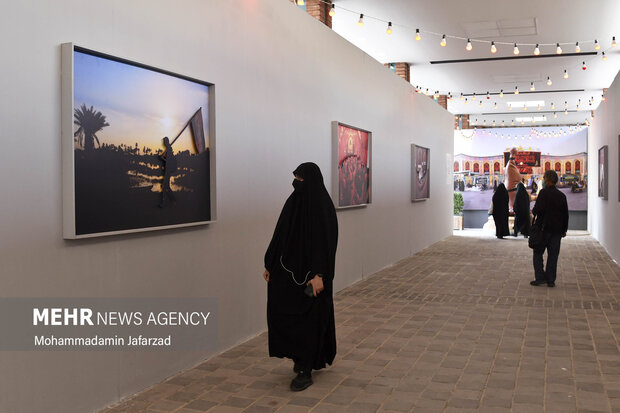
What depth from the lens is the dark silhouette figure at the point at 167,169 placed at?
4332 millimetres

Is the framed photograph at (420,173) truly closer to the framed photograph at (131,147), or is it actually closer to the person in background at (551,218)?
the person in background at (551,218)

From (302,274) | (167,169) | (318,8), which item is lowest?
(302,274)

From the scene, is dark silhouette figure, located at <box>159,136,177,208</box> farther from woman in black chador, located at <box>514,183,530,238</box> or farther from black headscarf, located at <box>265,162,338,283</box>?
woman in black chador, located at <box>514,183,530,238</box>

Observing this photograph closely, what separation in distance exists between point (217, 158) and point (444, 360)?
2458 mm

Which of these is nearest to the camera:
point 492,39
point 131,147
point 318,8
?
point 131,147

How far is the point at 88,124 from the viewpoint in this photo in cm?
360

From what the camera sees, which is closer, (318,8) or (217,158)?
(217,158)

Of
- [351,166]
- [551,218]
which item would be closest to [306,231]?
[351,166]

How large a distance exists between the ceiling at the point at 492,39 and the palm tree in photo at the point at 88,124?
6.90 meters

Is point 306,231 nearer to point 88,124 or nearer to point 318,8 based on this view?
point 88,124

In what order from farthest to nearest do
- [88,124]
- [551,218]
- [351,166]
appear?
[351,166] → [551,218] → [88,124]

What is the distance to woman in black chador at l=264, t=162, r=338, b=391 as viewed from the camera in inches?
168

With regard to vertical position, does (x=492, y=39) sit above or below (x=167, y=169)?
above

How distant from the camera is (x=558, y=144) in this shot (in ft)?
70.5
